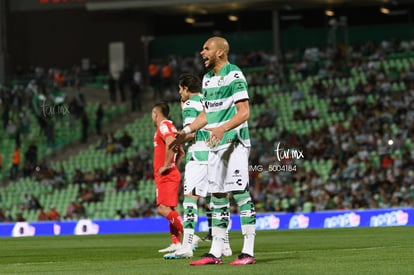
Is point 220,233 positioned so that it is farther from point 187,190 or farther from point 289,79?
point 289,79

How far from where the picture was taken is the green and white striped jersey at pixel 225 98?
12203mm

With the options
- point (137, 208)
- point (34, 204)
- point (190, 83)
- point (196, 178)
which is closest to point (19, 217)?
point (34, 204)

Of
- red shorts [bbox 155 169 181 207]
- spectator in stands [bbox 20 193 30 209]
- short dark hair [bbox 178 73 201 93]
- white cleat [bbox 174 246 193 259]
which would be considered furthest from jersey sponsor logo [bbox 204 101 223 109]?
spectator in stands [bbox 20 193 30 209]

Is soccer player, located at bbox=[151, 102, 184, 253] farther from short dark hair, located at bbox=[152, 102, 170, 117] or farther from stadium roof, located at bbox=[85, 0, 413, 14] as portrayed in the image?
stadium roof, located at bbox=[85, 0, 413, 14]

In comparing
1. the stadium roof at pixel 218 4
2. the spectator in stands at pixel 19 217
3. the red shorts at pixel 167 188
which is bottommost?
the spectator in stands at pixel 19 217

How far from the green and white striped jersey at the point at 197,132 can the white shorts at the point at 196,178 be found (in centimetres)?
10

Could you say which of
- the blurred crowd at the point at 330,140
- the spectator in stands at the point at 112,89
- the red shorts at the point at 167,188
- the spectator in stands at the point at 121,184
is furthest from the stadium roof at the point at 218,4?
the red shorts at the point at 167,188

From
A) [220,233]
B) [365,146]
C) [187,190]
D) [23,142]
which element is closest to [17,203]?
[23,142]

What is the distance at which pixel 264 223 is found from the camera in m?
29.0

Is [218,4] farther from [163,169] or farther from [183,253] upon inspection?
[183,253]

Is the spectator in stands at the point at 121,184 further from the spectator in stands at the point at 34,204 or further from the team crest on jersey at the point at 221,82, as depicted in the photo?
the team crest on jersey at the point at 221,82

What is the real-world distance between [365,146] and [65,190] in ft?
36.5

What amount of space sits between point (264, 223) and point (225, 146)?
55.7 feet

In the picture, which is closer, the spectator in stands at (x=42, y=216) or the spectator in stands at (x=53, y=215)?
the spectator in stands at (x=53, y=215)
